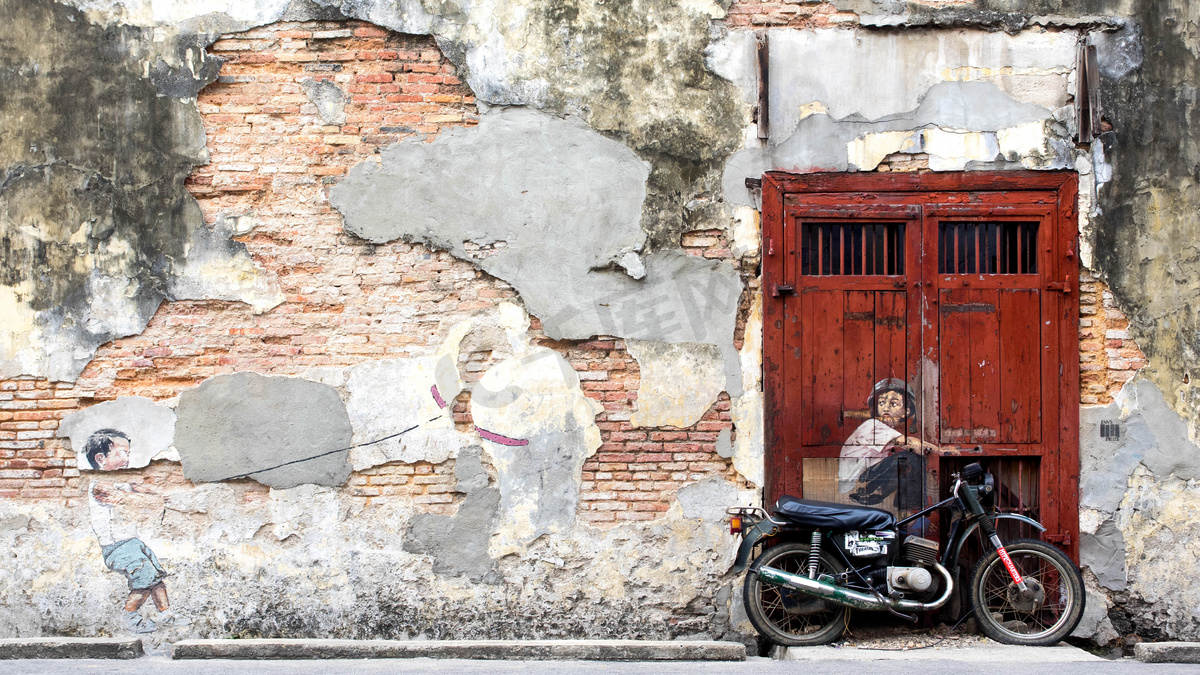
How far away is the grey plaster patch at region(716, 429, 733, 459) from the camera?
528 centimetres

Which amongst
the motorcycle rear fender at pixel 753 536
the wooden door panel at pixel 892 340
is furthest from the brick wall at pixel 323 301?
the wooden door panel at pixel 892 340

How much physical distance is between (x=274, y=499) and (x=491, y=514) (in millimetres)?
1241

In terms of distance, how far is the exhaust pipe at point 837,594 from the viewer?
491 cm

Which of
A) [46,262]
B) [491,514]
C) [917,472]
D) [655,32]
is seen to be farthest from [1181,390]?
[46,262]

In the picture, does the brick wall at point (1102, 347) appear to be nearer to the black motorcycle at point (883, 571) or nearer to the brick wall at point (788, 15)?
the black motorcycle at point (883, 571)

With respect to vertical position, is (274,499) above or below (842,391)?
below

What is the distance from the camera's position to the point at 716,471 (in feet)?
17.4

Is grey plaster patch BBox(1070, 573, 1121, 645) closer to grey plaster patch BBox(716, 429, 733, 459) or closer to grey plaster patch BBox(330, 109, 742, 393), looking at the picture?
grey plaster patch BBox(716, 429, 733, 459)

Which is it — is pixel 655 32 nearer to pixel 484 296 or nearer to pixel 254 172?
pixel 484 296

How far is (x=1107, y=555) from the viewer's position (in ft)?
17.3

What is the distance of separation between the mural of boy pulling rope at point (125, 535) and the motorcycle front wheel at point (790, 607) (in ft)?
10.6

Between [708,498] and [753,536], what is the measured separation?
0.36m

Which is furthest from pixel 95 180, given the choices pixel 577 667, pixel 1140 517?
pixel 1140 517

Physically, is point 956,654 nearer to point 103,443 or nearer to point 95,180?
point 103,443
